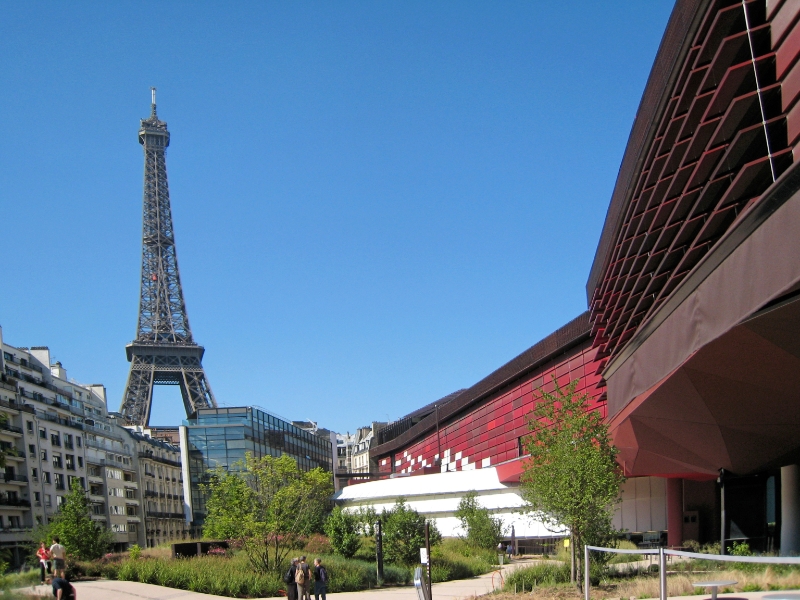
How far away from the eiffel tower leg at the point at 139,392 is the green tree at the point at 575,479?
9723 centimetres

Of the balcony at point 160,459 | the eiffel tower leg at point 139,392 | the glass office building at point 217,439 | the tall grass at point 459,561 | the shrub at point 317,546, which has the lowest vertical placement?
the tall grass at point 459,561

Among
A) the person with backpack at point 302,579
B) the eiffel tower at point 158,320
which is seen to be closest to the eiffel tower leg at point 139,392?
the eiffel tower at point 158,320

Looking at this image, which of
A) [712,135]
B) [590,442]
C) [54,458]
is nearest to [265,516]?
[590,442]

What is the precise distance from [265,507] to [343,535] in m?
8.02

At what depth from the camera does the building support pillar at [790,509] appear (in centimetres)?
2633

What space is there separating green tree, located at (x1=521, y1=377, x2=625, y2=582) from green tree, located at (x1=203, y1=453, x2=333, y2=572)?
28.2ft

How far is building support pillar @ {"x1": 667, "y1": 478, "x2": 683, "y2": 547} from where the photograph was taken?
125 feet

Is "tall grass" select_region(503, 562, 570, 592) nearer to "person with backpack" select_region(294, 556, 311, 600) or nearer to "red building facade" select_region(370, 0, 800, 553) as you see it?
"person with backpack" select_region(294, 556, 311, 600)

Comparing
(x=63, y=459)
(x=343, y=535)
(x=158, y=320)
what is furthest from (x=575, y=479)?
(x=158, y=320)

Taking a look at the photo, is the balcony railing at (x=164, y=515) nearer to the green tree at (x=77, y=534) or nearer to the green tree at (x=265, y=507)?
the green tree at (x=77, y=534)

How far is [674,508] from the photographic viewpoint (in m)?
38.5

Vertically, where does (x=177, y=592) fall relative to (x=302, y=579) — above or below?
below

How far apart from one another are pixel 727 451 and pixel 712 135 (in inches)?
434

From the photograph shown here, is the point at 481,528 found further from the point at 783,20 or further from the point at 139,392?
the point at 139,392
